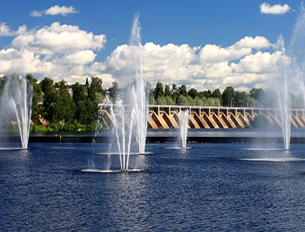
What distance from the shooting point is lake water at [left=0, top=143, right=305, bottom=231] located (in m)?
16.8

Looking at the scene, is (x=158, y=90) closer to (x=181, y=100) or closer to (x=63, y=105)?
(x=181, y=100)

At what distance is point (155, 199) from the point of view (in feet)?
69.6

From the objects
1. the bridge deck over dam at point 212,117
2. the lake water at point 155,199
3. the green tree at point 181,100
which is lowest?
the lake water at point 155,199

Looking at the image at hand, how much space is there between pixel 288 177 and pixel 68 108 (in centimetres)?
9011

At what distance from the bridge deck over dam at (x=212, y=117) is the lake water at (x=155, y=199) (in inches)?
4712

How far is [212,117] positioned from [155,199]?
533ft

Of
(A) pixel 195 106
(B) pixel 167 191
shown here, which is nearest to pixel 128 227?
(B) pixel 167 191

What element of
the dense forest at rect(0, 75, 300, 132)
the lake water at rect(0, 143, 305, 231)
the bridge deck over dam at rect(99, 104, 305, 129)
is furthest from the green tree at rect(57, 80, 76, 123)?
the lake water at rect(0, 143, 305, 231)

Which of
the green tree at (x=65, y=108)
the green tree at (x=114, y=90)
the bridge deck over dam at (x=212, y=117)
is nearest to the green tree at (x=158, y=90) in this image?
the bridge deck over dam at (x=212, y=117)

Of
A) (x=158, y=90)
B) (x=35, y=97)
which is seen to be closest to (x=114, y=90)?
(x=158, y=90)

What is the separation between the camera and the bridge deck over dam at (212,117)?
16212 centimetres

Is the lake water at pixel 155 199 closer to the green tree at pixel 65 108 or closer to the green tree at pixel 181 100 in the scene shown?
the green tree at pixel 65 108

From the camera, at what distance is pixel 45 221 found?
1702 centimetres

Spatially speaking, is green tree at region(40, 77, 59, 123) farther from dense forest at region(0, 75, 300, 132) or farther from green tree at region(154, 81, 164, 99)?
green tree at region(154, 81, 164, 99)
